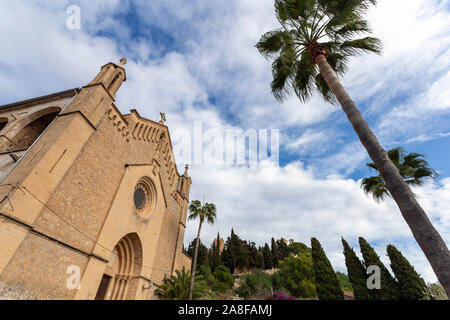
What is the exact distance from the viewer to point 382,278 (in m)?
20.5

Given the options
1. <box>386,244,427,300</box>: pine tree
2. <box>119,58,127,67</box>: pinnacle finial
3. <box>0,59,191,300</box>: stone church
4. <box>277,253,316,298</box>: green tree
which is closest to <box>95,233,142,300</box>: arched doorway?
<box>0,59,191,300</box>: stone church

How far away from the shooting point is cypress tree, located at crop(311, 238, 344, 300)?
23.6 meters

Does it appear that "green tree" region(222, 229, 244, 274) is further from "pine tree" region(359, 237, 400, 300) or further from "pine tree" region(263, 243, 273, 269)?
"pine tree" region(359, 237, 400, 300)

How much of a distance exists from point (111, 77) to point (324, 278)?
29.2 meters

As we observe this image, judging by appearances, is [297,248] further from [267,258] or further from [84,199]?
[84,199]

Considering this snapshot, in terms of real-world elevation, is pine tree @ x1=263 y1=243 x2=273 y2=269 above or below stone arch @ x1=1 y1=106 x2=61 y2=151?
above

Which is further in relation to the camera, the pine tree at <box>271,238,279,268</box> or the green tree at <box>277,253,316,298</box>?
the pine tree at <box>271,238,279,268</box>

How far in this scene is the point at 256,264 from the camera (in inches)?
1863

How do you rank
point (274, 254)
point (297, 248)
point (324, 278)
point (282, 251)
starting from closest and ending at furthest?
1. point (324, 278)
2. point (297, 248)
3. point (274, 254)
4. point (282, 251)

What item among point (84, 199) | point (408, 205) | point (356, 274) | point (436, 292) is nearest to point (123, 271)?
point (84, 199)

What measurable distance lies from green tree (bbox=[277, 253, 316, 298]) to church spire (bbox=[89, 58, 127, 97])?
35072mm
